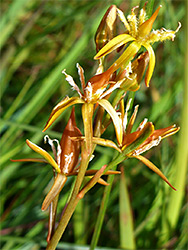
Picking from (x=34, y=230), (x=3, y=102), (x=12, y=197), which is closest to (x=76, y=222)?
(x=34, y=230)

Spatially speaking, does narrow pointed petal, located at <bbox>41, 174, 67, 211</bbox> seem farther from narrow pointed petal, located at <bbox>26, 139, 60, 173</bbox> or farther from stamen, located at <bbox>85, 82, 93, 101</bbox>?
stamen, located at <bbox>85, 82, 93, 101</bbox>

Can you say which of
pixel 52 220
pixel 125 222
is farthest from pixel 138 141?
pixel 125 222

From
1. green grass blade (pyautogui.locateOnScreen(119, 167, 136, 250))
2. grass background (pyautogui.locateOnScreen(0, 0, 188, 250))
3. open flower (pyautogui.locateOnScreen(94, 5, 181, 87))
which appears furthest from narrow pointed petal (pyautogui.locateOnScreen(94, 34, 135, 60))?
green grass blade (pyautogui.locateOnScreen(119, 167, 136, 250))

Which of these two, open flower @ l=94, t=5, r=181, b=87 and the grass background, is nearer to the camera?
open flower @ l=94, t=5, r=181, b=87

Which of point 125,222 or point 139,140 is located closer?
point 139,140

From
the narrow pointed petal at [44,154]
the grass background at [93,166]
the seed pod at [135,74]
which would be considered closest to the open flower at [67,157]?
the narrow pointed petal at [44,154]

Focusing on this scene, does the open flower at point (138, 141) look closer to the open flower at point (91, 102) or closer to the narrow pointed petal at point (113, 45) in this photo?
the open flower at point (91, 102)

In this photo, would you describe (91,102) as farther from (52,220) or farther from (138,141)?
(52,220)
